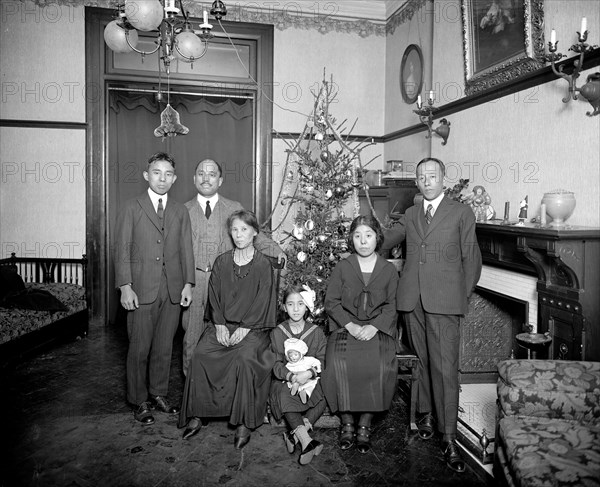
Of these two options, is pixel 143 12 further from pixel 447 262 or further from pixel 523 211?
pixel 523 211

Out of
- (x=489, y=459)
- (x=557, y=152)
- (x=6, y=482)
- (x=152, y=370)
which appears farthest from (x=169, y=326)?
(x=557, y=152)

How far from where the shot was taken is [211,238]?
3939mm

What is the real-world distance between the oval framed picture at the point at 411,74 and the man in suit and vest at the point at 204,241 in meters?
2.85

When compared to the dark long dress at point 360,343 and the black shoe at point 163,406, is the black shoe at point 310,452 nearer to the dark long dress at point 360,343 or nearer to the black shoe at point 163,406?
the dark long dress at point 360,343

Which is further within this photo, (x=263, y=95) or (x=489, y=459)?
(x=263, y=95)

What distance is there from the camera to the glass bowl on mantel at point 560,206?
121 inches

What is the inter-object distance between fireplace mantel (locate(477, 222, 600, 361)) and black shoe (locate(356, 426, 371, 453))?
4.10ft

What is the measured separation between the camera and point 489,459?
288 centimetres

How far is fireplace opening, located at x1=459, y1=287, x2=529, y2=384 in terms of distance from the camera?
4.12 m

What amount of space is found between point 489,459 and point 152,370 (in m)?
2.27

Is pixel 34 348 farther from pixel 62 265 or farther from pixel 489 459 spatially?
pixel 489 459

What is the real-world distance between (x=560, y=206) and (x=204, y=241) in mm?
2480

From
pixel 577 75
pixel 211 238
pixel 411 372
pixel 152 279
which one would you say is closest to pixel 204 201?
pixel 211 238

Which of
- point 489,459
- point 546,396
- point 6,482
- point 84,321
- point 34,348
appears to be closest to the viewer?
point 546,396
